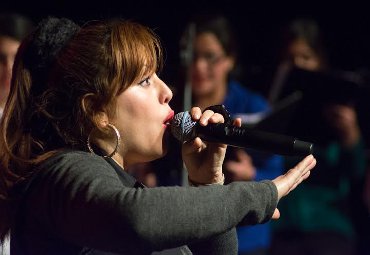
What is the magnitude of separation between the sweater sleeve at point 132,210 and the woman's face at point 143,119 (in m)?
0.18

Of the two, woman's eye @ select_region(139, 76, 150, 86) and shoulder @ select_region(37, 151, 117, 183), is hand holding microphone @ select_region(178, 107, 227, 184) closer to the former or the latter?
woman's eye @ select_region(139, 76, 150, 86)

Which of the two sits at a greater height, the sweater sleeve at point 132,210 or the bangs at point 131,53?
the bangs at point 131,53

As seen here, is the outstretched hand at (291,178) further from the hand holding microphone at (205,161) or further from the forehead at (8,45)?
the forehead at (8,45)

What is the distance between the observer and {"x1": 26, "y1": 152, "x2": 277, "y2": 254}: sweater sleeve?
1268 mm

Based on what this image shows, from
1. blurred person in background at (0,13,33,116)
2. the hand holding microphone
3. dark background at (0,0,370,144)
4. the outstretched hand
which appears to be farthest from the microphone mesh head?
dark background at (0,0,370,144)

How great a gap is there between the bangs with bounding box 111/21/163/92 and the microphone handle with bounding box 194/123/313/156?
17 cm

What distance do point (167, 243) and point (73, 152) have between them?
268mm

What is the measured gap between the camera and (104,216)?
1.27 metres

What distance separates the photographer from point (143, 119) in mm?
1518

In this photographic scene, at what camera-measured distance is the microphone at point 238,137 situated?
143 cm

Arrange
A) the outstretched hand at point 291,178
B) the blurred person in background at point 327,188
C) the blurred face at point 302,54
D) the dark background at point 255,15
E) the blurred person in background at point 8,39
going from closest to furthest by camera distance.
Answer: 1. the outstretched hand at point 291,178
2. the blurred person in background at point 8,39
3. the blurred person in background at point 327,188
4. the blurred face at point 302,54
5. the dark background at point 255,15

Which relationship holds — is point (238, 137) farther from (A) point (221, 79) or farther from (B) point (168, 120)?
(A) point (221, 79)

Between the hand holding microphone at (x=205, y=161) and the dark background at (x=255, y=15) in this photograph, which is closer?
the hand holding microphone at (x=205, y=161)

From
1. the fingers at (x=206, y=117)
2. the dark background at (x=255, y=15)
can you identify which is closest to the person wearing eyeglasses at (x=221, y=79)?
the dark background at (x=255, y=15)
